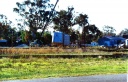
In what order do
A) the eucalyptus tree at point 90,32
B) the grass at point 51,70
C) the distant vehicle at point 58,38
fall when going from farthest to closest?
1. the eucalyptus tree at point 90,32
2. the distant vehicle at point 58,38
3. the grass at point 51,70

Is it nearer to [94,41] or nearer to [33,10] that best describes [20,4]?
[33,10]

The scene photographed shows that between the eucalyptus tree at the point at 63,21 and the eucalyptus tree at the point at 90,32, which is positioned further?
the eucalyptus tree at the point at 90,32

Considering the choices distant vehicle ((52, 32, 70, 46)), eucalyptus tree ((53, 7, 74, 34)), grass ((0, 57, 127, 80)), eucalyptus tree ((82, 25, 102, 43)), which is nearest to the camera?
grass ((0, 57, 127, 80))

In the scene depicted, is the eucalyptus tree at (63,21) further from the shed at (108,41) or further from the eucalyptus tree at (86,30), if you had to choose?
the shed at (108,41)

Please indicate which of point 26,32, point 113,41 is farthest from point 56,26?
point 113,41

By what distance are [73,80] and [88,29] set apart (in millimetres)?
84831

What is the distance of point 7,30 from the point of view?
298ft

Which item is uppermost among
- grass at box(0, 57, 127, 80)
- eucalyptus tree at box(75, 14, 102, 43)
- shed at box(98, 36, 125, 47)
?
eucalyptus tree at box(75, 14, 102, 43)

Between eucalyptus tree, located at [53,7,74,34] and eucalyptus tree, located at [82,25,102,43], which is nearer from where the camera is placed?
eucalyptus tree, located at [53,7,74,34]

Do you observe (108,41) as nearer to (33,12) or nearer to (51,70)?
(33,12)

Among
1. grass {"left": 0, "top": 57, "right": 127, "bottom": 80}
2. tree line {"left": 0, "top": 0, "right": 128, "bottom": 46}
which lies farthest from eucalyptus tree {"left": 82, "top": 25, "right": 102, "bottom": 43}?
grass {"left": 0, "top": 57, "right": 127, "bottom": 80}

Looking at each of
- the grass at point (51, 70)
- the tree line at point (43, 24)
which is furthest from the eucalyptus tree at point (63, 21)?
the grass at point (51, 70)

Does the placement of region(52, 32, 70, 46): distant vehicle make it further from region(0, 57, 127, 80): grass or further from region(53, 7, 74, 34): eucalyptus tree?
region(0, 57, 127, 80): grass

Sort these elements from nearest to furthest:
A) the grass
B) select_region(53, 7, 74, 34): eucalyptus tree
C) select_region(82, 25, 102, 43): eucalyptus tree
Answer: the grass, select_region(53, 7, 74, 34): eucalyptus tree, select_region(82, 25, 102, 43): eucalyptus tree
